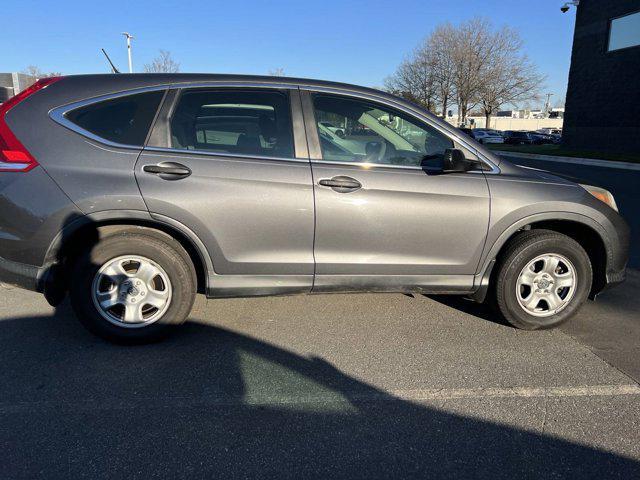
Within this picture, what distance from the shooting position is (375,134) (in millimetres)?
3484

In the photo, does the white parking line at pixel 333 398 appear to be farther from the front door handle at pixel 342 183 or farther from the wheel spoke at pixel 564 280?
the front door handle at pixel 342 183

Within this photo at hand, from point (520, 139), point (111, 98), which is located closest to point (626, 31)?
point (520, 139)

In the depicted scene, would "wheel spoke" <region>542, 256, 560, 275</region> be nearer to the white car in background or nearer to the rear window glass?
the rear window glass

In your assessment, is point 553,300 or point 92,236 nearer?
point 92,236

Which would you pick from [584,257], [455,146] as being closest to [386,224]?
[455,146]

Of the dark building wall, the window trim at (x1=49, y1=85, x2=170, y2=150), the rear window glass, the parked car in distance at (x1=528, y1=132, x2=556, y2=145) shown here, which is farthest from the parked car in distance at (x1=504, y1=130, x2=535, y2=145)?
the window trim at (x1=49, y1=85, x2=170, y2=150)

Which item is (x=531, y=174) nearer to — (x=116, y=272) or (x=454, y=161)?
(x=454, y=161)

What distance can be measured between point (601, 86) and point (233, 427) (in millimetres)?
27690

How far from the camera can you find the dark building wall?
2205 centimetres

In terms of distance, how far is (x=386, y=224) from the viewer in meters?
3.27

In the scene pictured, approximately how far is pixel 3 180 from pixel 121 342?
1.32 metres

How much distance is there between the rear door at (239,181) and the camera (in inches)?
121

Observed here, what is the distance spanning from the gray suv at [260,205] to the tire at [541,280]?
0.04 ft

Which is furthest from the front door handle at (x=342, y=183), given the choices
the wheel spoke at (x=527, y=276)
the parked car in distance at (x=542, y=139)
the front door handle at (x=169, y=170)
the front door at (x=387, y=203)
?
the parked car in distance at (x=542, y=139)
